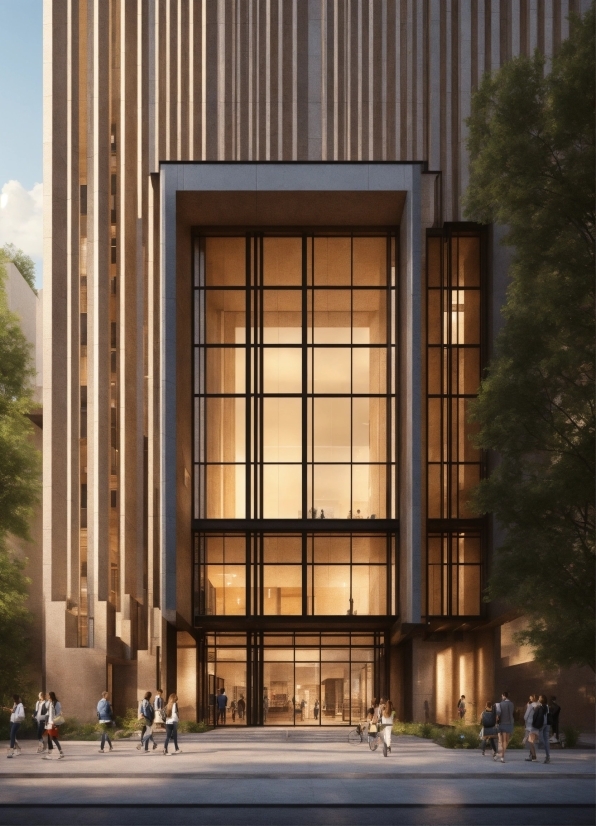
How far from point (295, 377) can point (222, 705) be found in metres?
12.5

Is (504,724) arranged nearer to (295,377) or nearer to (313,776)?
(313,776)

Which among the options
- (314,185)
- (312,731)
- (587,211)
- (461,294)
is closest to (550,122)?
(587,211)

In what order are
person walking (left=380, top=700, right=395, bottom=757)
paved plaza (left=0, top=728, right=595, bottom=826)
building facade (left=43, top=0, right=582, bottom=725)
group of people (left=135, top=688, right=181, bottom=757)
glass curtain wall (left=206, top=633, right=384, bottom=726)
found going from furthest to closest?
glass curtain wall (left=206, top=633, right=384, bottom=726) → building facade (left=43, top=0, right=582, bottom=725) → group of people (left=135, top=688, right=181, bottom=757) → person walking (left=380, top=700, right=395, bottom=757) → paved plaza (left=0, top=728, right=595, bottom=826)

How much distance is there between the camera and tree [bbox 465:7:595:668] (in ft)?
67.0

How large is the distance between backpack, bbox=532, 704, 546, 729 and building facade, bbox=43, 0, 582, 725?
39.2 ft

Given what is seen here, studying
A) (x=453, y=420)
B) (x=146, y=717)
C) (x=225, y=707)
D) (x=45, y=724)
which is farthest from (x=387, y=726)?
(x=225, y=707)

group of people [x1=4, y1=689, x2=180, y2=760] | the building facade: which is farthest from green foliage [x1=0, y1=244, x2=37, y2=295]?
group of people [x1=4, y1=689, x2=180, y2=760]

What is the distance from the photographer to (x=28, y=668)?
1553 inches

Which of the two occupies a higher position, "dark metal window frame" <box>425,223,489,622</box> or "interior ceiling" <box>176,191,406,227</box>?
"interior ceiling" <box>176,191,406,227</box>

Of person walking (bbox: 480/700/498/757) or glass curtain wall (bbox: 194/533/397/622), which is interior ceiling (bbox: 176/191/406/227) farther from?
person walking (bbox: 480/700/498/757)

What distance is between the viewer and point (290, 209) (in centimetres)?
3788

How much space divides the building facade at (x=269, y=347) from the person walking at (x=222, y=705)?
392 millimetres

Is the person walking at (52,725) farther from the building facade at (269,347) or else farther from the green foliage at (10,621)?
the building facade at (269,347)

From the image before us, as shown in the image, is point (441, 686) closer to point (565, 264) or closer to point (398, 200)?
point (398, 200)
